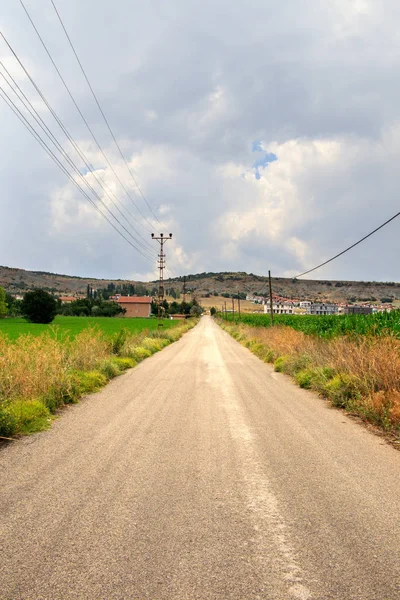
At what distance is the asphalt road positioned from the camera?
2965mm

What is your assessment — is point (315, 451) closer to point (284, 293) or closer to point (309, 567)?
point (309, 567)

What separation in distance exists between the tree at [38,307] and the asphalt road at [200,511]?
6769 centimetres

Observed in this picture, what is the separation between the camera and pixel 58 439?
6766 millimetres

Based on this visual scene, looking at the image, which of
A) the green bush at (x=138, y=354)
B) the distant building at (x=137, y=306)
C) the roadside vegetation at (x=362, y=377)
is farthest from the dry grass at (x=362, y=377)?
the distant building at (x=137, y=306)

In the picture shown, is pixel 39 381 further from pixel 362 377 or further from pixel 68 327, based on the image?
pixel 68 327

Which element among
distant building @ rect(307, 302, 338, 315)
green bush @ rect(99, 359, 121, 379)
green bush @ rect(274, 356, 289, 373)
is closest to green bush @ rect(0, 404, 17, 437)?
green bush @ rect(99, 359, 121, 379)

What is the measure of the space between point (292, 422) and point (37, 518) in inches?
214

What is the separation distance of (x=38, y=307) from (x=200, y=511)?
72231 mm

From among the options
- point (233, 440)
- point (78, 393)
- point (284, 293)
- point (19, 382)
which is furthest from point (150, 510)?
point (284, 293)

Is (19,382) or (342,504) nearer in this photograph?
(342,504)

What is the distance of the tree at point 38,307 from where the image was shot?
70688 mm

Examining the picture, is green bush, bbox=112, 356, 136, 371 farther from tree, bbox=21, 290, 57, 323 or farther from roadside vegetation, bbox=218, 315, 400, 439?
tree, bbox=21, 290, 57, 323

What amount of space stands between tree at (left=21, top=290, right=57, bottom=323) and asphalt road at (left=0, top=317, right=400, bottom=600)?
67.7m

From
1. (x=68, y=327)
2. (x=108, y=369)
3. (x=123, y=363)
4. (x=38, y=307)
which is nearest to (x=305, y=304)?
(x=38, y=307)
